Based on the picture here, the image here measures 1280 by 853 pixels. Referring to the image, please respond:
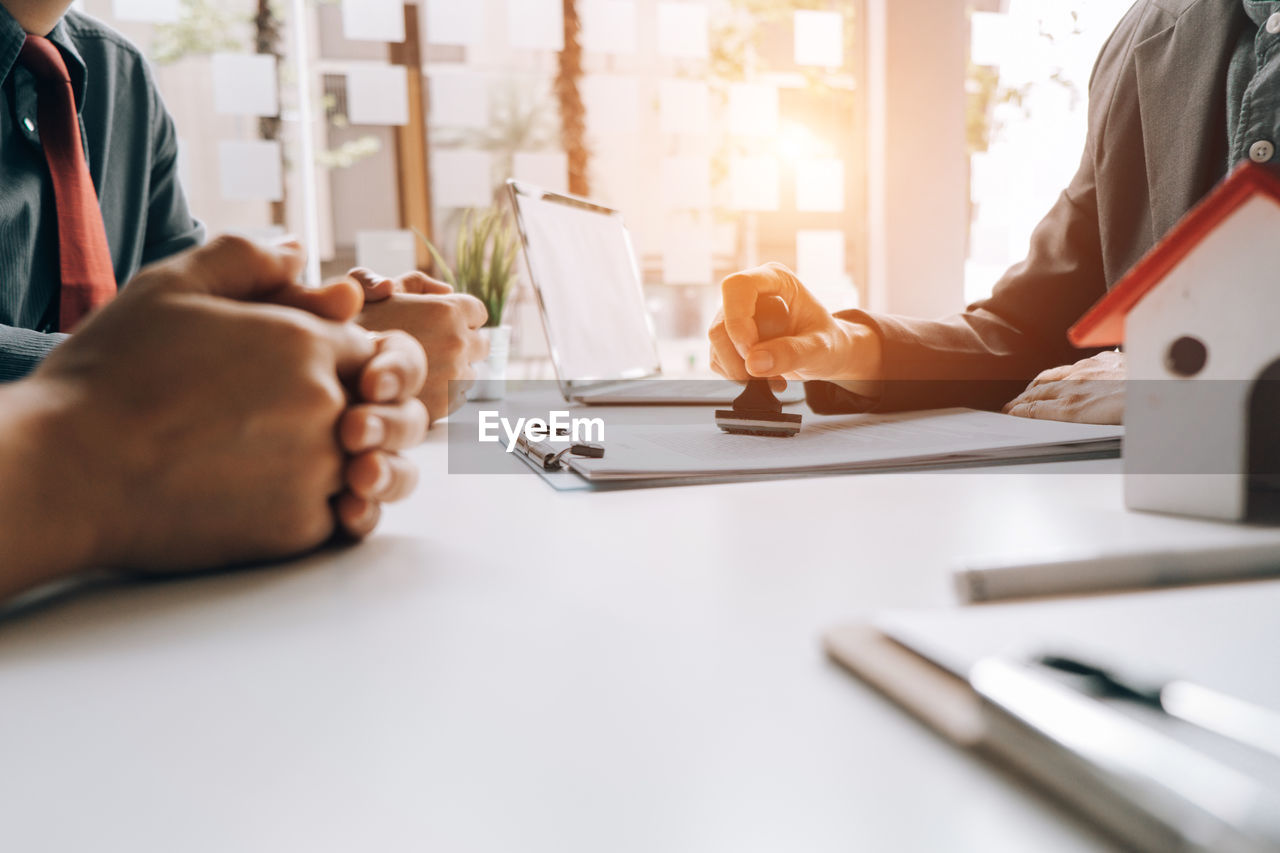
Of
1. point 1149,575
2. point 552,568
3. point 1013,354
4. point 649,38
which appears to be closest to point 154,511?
point 552,568

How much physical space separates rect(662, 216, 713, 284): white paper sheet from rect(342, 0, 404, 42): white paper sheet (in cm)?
90

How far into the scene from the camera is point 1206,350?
1.32 ft

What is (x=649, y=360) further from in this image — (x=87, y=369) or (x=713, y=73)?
(x=87, y=369)

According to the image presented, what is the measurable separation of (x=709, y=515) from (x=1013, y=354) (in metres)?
0.70

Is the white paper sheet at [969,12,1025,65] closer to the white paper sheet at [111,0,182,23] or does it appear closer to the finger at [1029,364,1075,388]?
the finger at [1029,364,1075,388]

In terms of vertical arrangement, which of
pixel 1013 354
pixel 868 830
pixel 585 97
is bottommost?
pixel 868 830

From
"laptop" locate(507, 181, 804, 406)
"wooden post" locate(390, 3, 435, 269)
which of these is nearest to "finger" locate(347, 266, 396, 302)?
"laptop" locate(507, 181, 804, 406)

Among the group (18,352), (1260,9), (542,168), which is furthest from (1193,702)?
(542,168)

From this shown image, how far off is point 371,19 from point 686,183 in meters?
0.94

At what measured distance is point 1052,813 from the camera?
0.17 meters

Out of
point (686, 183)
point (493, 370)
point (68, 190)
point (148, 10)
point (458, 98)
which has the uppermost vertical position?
point (148, 10)

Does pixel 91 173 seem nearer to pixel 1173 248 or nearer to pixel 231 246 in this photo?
pixel 231 246

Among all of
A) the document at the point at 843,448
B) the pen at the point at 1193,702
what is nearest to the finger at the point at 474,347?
the document at the point at 843,448

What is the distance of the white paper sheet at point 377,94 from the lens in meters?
2.00
